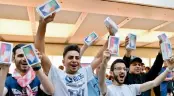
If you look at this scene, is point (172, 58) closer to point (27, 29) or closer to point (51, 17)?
point (51, 17)

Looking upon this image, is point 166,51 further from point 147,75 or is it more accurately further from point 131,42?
point 147,75

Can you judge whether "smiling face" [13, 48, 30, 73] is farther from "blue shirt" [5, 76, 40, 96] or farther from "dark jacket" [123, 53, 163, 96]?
"dark jacket" [123, 53, 163, 96]

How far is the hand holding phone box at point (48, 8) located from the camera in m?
1.51

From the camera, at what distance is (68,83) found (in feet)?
5.37

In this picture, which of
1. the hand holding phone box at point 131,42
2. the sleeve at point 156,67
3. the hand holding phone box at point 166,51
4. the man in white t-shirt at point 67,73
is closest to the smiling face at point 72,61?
the man in white t-shirt at point 67,73

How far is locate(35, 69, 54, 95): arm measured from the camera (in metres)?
1.44

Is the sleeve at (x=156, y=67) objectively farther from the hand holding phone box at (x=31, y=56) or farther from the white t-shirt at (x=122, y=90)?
the hand holding phone box at (x=31, y=56)

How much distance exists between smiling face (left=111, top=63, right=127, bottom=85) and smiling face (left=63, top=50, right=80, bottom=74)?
1.40ft

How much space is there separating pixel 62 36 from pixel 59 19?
1.65 meters

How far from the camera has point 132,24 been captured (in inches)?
218

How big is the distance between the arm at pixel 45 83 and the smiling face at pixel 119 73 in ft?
2.07

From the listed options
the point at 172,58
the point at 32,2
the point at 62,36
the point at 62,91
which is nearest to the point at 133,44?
the point at 172,58

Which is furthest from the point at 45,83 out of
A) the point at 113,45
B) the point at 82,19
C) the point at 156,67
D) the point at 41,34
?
the point at 82,19

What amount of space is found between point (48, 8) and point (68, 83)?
49 centimetres
